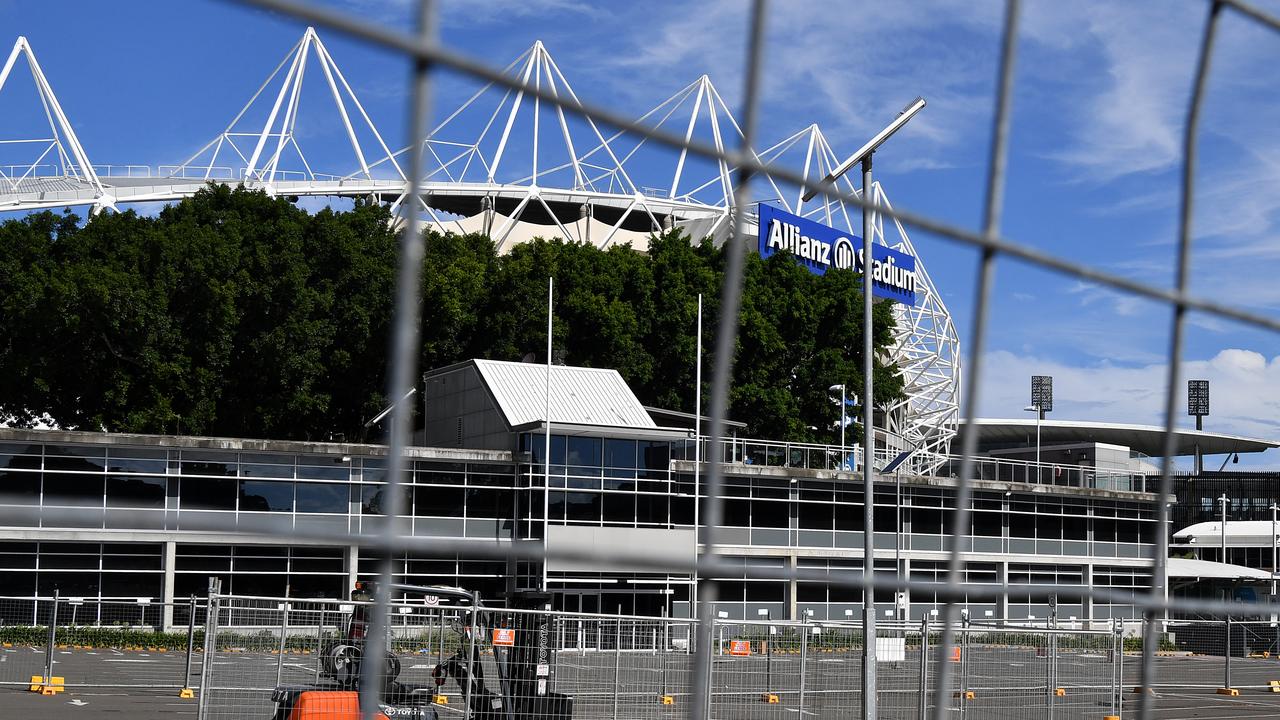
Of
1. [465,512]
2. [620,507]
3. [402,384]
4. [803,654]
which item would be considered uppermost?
[402,384]

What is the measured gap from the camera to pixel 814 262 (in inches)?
2514

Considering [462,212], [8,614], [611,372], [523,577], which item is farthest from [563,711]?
[462,212]

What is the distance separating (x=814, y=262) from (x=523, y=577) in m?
27.4

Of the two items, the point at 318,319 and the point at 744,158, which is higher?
the point at 318,319

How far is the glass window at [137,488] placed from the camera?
37844 mm

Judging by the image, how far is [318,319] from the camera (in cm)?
4641

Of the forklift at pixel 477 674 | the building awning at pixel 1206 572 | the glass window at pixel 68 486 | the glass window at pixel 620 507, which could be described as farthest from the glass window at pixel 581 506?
the forklift at pixel 477 674

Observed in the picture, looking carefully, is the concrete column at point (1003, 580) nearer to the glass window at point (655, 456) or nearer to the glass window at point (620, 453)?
the glass window at point (655, 456)

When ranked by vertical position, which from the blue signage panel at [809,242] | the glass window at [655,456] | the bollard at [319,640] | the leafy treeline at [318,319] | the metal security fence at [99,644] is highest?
the blue signage panel at [809,242]

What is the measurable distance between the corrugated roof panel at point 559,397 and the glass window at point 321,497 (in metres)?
5.25

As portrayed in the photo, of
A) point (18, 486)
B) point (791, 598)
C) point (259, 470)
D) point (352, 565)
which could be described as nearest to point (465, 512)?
point (352, 565)

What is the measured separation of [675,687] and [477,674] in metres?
2.46

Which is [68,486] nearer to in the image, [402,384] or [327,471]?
[327,471]

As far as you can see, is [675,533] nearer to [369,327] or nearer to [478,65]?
[369,327]
